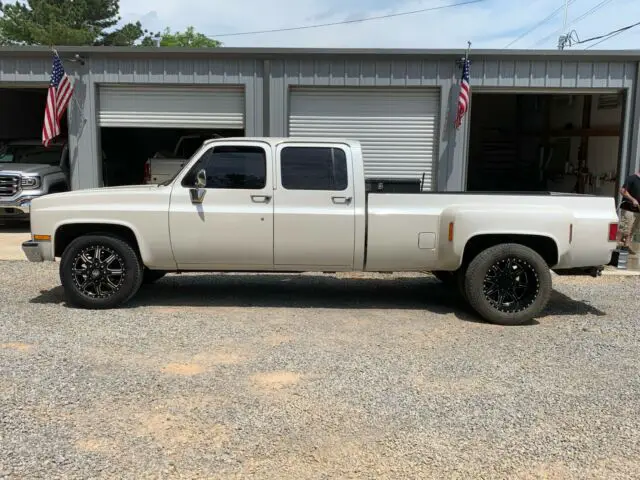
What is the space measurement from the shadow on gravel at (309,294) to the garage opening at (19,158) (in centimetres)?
580

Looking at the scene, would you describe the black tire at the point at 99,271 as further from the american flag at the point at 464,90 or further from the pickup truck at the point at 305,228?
the american flag at the point at 464,90

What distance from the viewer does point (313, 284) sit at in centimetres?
854

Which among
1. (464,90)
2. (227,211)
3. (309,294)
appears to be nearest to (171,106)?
(464,90)

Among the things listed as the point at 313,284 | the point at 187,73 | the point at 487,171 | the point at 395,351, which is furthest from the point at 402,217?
the point at 487,171

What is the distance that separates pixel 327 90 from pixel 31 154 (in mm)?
7396

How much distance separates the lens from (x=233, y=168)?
675cm

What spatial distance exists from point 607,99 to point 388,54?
27.1ft

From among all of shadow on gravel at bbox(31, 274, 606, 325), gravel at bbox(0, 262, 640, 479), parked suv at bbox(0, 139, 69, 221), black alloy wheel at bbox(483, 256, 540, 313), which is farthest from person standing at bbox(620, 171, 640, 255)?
parked suv at bbox(0, 139, 69, 221)

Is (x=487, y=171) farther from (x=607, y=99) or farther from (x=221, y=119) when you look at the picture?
(x=221, y=119)

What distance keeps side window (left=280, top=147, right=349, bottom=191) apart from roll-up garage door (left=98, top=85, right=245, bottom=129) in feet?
20.5

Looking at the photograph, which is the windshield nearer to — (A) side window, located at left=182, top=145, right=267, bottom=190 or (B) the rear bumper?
(A) side window, located at left=182, top=145, right=267, bottom=190

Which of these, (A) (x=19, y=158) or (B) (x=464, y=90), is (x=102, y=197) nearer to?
(B) (x=464, y=90)

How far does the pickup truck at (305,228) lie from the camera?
652cm

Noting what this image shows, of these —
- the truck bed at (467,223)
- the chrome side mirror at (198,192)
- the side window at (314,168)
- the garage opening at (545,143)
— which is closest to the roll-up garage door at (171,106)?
the side window at (314,168)
